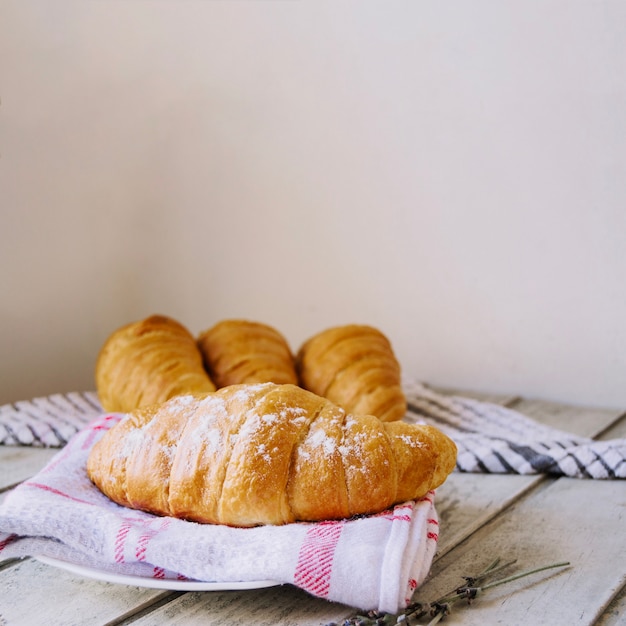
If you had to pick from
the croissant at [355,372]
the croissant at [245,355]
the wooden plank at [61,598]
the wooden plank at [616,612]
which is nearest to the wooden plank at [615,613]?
the wooden plank at [616,612]

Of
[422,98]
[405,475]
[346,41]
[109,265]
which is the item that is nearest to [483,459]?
[405,475]

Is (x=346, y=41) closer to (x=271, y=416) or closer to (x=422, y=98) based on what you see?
(x=422, y=98)

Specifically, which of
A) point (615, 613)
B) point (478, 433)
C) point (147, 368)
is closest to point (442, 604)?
point (615, 613)

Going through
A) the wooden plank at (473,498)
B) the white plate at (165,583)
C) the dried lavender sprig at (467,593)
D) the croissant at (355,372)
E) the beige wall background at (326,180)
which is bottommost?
the wooden plank at (473,498)

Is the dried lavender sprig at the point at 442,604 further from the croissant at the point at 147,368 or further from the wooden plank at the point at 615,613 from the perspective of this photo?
the croissant at the point at 147,368

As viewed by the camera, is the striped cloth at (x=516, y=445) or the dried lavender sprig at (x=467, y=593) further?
the striped cloth at (x=516, y=445)

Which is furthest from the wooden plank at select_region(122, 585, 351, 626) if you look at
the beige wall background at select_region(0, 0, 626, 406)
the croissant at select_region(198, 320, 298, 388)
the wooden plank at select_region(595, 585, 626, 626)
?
the beige wall background at select_region(0, 0, 626, 406)

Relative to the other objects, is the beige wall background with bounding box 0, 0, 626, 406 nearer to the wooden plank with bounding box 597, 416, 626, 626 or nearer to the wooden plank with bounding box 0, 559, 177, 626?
the wooden plank with bounding box 597, 416, 626, 626

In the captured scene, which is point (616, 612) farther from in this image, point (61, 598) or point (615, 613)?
point (61, 598)
